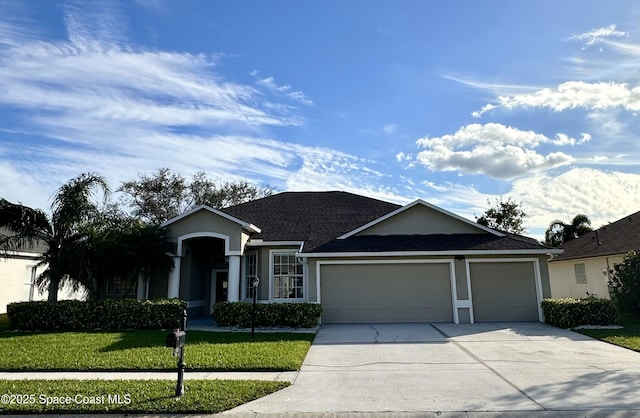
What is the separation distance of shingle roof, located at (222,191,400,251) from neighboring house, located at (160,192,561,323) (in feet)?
0.52

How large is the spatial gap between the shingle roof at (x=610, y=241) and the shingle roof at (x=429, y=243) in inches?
293

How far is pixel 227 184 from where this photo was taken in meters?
37.1

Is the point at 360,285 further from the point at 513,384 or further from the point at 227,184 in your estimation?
the point at 227,184

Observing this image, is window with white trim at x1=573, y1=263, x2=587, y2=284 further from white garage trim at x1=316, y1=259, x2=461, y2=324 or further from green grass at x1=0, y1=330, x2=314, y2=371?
green grass at x1=0, y1=330, x2=314, y2=371

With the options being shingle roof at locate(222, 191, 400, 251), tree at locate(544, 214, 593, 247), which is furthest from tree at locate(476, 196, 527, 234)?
shingle roof at locate(222, 191, 400, 251)

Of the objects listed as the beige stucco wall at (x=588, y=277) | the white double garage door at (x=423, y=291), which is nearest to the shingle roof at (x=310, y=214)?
the white double garage door at (x=423, y=291)

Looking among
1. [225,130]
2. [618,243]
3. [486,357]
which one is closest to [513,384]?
[486,357]

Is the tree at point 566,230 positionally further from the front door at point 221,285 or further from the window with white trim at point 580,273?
the front door at point 221,285

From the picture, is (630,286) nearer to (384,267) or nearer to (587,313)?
(587,313)

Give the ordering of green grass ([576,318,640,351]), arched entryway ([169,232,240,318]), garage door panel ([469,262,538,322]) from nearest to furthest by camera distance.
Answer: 1. green grass ([576,318,640,351])
2. garage door panel ([469,262,538,322])
3. arched entryway ([169,232,240,318])

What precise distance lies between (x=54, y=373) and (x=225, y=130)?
→ 9419 millimetres

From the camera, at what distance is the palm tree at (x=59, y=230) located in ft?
44.3

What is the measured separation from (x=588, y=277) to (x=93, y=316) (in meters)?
23.4

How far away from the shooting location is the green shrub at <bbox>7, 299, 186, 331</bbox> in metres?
12.9
